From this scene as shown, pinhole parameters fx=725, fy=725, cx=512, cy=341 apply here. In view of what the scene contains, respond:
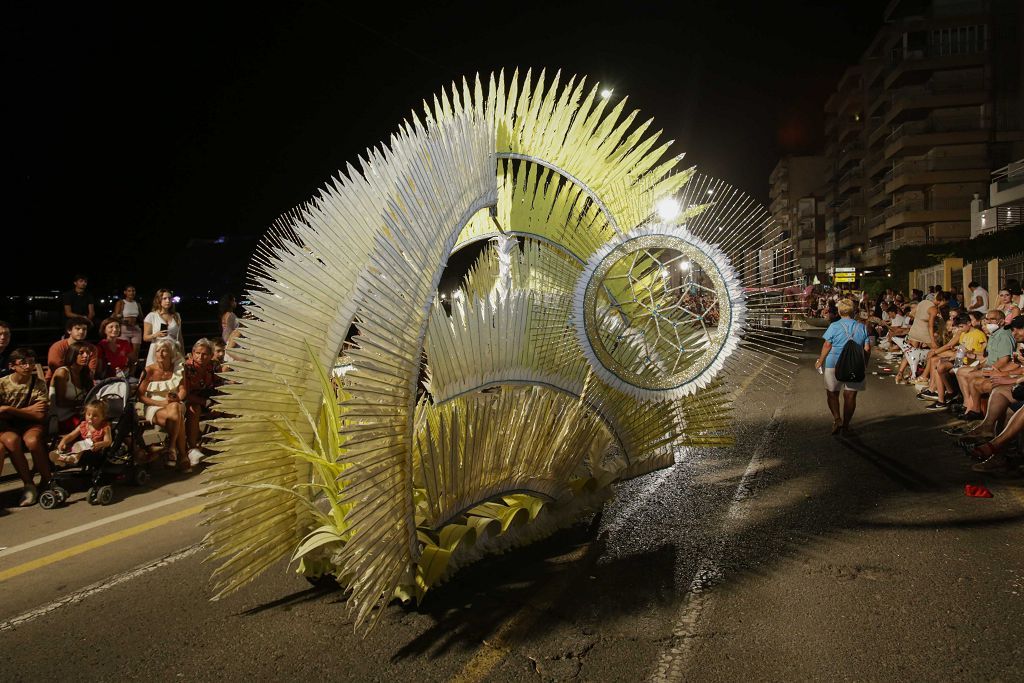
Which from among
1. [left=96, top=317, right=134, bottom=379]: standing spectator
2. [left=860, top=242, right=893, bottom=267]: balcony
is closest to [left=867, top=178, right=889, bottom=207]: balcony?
[left=860, top=242, right=893, bottom=267]: balcony

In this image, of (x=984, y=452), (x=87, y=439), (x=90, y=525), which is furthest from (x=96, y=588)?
(x=984, y=452)

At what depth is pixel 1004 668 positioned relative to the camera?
3.04 metres

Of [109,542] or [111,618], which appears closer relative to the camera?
[111,618]

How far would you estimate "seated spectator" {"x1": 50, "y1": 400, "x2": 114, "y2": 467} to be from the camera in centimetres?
632

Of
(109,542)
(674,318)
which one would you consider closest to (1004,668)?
(674,318)

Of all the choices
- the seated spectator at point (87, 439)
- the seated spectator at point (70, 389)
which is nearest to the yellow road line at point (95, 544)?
the seated spectator at point (87, 439)

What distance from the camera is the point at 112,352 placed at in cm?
854

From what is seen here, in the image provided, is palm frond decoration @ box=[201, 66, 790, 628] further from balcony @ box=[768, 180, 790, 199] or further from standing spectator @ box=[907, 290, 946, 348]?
balcony @ box=[768, 180, 790, 199]

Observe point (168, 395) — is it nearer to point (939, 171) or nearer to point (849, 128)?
point (939, 171)

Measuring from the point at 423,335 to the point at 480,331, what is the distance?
656 mm

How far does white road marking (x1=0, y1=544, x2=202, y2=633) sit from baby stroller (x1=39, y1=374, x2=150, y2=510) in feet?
6.33

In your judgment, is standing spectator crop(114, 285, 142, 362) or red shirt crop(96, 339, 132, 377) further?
standing spectator crop(114, 285, 142, 362)

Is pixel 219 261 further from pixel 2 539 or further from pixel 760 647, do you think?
pixel 760 647

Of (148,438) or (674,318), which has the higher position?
(674,318)
